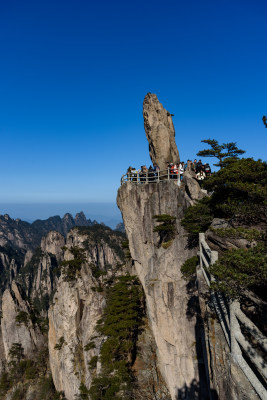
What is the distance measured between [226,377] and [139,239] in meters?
19.8

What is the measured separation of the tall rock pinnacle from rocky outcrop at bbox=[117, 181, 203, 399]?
14.5ft

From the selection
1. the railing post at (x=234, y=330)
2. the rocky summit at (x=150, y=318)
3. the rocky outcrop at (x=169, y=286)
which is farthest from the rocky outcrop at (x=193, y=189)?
the railing post at (x=234, y=330)

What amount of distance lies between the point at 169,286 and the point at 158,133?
1538 centimetres

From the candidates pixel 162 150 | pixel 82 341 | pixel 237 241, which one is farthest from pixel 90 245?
pixel 237 241

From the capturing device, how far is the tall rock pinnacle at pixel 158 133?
26141mm

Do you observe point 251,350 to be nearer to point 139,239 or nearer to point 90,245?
point 139,239

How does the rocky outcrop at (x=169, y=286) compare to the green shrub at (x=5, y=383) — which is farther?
the green shrub at (x=5, y=383)

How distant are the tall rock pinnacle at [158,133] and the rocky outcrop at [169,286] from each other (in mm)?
4413

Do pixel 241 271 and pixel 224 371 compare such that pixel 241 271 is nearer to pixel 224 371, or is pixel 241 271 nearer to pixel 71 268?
pixel 224 371

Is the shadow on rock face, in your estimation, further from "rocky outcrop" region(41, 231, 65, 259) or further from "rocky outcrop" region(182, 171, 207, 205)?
"rocky outcrop" region(41, 231, 65, 259)

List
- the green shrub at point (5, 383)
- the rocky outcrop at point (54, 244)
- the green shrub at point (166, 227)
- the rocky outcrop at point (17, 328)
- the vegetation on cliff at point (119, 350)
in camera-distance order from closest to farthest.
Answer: the vegetation on cliff at point (119, 350)
the green shrub at point (166, 227)
the green shrub at point (5, 383)
the rocky outcrop at point (17, 328)
the rocky outcrop at point (54, 244)

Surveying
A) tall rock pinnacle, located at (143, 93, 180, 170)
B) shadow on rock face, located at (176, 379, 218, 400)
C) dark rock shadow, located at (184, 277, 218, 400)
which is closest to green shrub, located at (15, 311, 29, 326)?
shadow on rock face, located at (176, 379, 218, 400)

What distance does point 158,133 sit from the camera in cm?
2609

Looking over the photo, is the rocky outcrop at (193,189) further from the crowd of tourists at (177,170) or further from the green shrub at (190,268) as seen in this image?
the green shrub at (190,268)
